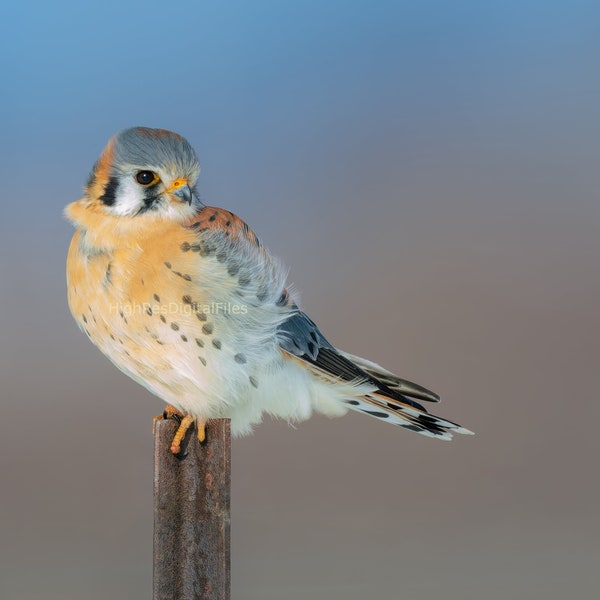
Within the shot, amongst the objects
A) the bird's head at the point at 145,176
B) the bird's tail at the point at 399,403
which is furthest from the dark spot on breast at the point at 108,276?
the bird's tail at the point at 399,403

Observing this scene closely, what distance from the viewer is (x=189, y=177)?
7.91 ft

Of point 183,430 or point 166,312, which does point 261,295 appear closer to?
point 166,312

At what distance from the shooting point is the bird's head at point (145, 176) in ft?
7.70

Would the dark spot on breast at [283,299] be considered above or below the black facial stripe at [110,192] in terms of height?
below

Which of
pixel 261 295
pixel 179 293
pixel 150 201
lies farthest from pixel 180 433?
pixel 150 201

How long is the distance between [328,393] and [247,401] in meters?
0.31

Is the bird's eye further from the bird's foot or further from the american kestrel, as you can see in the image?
the bird's foot

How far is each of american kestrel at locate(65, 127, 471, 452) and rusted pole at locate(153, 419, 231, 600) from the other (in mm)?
85

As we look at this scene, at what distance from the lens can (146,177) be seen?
94.3 inches

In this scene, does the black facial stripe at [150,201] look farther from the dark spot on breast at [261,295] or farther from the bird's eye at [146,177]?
the dark spot on breast at [261,295]

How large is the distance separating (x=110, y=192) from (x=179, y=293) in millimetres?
354

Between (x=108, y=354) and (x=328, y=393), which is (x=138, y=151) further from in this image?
(x=328, y=393)

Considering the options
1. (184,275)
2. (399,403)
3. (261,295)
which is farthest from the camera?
(399,403)

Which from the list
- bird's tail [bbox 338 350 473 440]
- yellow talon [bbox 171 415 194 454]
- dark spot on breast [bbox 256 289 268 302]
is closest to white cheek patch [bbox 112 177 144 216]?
dark spot on breast [bbox 256 289 268 302]
